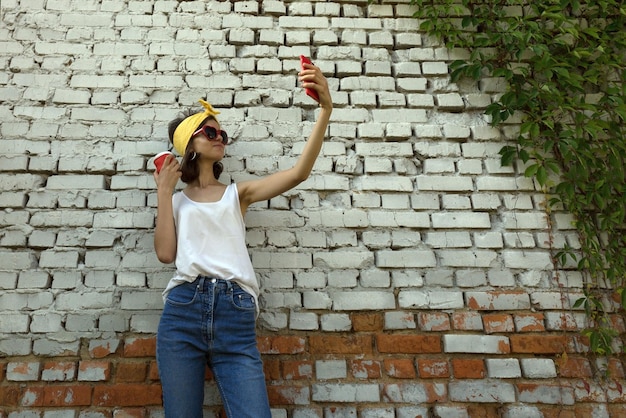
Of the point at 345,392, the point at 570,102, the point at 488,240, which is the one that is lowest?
the point at 345,392

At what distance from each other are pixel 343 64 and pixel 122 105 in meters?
1.20

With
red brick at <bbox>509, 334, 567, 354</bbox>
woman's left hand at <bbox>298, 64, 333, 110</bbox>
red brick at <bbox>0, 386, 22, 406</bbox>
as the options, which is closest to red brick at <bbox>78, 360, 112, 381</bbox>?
red brick at <bbox>0, 386, 22, 406</bbox>

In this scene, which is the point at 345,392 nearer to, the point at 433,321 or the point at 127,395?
the point at 433,321

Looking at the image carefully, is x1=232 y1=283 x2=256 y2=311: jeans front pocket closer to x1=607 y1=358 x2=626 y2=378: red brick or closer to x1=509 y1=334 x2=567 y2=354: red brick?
x1=509 y1=334 x2=567 y2=354: red brick

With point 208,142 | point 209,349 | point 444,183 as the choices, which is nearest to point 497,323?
point 444,183

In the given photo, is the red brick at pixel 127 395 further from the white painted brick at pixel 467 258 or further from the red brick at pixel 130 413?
the white painted brick at pixel 467 258

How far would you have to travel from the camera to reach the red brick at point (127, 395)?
2221 millimetres

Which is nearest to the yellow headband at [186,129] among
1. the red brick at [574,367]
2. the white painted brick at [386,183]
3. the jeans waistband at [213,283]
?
the jeans waistband at [213,283]

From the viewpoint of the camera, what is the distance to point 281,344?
7.64ft

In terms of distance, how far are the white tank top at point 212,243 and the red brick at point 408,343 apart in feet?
2.21

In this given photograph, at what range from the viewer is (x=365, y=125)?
2.64m

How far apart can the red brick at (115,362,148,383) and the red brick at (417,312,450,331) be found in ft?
4.27

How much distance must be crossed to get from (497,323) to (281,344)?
1040mm

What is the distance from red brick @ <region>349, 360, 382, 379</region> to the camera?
90.4 inches
